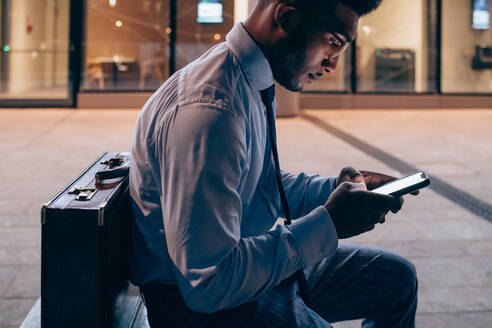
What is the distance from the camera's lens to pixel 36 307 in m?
1.71

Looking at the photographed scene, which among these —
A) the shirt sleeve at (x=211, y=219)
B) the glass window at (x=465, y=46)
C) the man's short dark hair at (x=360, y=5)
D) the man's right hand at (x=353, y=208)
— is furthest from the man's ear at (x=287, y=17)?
the glass window at (x=465, y=46)

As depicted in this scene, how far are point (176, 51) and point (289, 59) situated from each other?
1166 centimetres

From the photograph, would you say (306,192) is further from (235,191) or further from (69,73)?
(69,73)

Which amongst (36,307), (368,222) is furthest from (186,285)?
(36,307)

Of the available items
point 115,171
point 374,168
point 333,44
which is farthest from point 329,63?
point 374,168

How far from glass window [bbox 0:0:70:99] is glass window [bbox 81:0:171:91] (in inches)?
20.7

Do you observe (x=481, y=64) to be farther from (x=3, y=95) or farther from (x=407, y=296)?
(x=407, y=296)

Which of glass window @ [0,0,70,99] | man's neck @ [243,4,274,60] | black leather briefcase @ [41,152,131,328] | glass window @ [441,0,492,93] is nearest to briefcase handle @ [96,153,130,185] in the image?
black leather briefcase @ [41,152,131,328]

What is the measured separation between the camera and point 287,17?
4.47 feet

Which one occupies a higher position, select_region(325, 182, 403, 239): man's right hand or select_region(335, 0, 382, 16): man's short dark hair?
select_region(335, 0, 382, 16): man's short dark hair

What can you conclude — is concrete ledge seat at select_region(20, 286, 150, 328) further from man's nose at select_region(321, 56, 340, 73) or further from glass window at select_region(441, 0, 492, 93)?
glass window at select_region(441, 0, 492, 93)

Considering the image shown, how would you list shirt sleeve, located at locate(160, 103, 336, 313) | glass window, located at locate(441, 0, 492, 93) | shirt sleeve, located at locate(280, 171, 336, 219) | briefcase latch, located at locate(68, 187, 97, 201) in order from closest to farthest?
shirt sleeve, located at locate(160, 103, 336, 313)
briefcase latch, located at locate(68, 187, 97, 201)
shirt sleeve, located at locate(280, 171, 336, 219)
glass window, located at locate(441, 0, 492, 93)

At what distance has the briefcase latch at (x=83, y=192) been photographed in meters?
1.43

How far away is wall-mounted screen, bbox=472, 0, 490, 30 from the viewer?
13.6 meters
